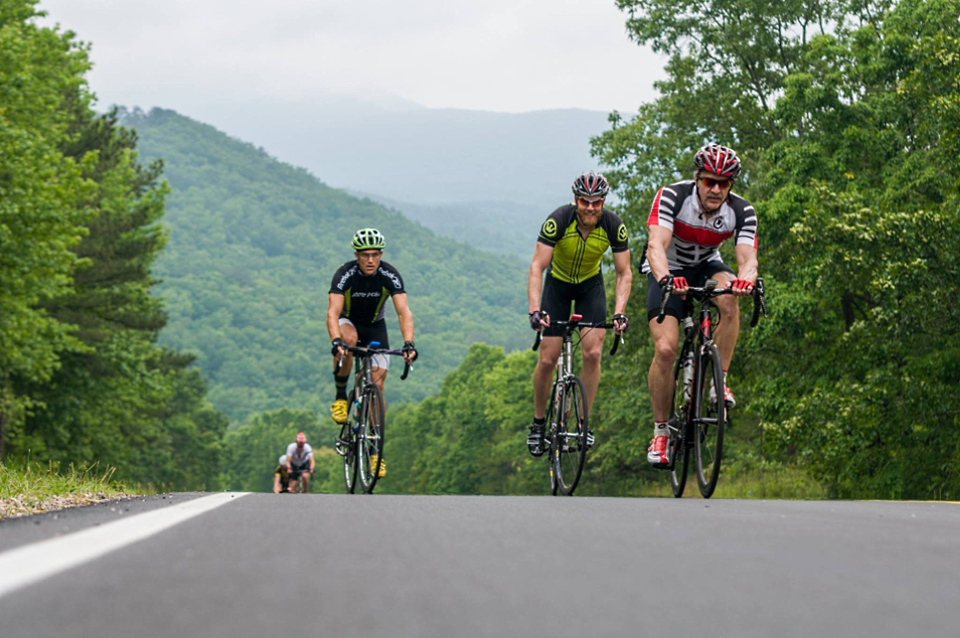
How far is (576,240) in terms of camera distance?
1025 cm

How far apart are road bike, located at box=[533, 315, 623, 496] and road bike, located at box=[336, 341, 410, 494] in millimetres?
1444

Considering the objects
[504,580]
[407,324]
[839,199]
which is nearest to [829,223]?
[839,199]

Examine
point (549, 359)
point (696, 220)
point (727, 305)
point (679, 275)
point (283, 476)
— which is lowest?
point (283, 476)

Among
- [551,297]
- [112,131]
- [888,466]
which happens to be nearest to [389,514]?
[551,297]

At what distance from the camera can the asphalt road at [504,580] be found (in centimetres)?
285

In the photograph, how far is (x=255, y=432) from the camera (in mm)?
140000

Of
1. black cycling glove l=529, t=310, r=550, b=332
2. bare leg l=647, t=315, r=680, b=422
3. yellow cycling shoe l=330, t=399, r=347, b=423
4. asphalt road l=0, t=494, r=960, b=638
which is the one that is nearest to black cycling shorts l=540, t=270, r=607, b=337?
black cycling glove l=529, t=310, r=550, b=332

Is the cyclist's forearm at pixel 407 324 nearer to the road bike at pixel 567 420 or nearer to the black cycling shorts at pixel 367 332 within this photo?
the black cycling shorts at pixel 367 332

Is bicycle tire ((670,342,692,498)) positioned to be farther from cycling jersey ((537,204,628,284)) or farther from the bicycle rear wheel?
the bicycle rear wheel

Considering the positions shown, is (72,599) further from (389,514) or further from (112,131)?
(112,131)

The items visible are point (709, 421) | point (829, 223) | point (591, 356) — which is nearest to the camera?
point (709, 421)

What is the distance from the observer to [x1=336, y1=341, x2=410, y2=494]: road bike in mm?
11391

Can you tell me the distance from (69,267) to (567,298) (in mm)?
19500

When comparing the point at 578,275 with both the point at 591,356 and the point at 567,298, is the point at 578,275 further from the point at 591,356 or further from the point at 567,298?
the point at 591,356
